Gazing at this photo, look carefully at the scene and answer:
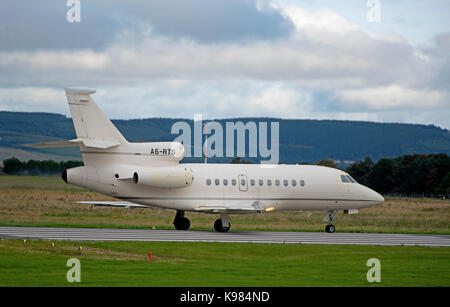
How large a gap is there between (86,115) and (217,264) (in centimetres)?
1498

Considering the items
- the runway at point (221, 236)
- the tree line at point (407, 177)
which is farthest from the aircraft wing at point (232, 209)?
the tree line at point (407, 177)

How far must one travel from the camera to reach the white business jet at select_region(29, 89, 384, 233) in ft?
122

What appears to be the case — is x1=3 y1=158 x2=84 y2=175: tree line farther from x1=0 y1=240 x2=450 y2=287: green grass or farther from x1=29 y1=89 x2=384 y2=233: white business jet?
x1=0 y1=240 x2=450 y2=287: green grass

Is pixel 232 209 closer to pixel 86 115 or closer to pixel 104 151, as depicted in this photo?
pixel 104 151

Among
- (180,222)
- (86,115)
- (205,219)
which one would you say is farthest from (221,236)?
(205,219)

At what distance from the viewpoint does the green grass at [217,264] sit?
2058cm

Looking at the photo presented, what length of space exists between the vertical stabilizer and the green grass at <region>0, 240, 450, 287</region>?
8.69 m

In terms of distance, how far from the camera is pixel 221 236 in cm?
3634

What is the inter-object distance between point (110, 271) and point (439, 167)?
98.1 meters

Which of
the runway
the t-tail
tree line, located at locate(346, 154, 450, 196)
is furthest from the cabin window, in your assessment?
tree line, located at locate(346, 154, 450, 196)

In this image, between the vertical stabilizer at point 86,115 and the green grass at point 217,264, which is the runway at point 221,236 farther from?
the vertical stabilizer at point 86,115

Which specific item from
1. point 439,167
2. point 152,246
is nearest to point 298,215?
point 152,246

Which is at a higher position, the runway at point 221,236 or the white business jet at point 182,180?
the white business jet at point 182,180

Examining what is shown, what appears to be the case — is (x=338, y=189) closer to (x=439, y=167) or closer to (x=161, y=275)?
(x=161, y=275)
